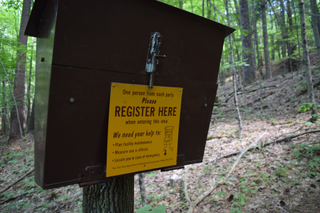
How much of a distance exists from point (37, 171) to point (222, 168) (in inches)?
144

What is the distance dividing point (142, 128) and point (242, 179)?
2984 mm

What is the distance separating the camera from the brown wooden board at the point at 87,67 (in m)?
1.11

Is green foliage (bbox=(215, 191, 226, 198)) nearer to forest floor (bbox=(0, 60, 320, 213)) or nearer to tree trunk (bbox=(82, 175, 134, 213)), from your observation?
forest floor (bbox=(0, 60, 320, 213))

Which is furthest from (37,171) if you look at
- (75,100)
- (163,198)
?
(163,198)

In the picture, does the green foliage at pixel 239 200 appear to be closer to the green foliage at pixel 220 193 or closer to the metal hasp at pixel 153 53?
the green foliage at pixel 220 193

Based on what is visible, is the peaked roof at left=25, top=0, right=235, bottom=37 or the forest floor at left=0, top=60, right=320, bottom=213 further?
the forest floor at left=0, top=60, right=320, bottom=213

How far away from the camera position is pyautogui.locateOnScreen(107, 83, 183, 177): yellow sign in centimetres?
128

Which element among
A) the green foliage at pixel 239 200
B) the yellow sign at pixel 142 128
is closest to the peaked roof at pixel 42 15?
the yellow sign at pixel 142 128

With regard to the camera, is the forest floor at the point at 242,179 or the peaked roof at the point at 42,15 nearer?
the peaked roof at the point at 42,15

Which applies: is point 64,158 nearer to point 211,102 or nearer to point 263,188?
point 211,102

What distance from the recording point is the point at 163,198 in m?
3.63

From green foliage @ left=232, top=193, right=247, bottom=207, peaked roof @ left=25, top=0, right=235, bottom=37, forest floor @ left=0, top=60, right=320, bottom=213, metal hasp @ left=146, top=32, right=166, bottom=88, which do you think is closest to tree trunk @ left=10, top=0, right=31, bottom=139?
forest floor @ left=0, top=60, right=320, bottom=213

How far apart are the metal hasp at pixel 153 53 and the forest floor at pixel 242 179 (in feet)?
8.57

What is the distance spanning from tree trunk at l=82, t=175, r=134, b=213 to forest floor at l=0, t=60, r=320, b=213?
1799 millimetres
